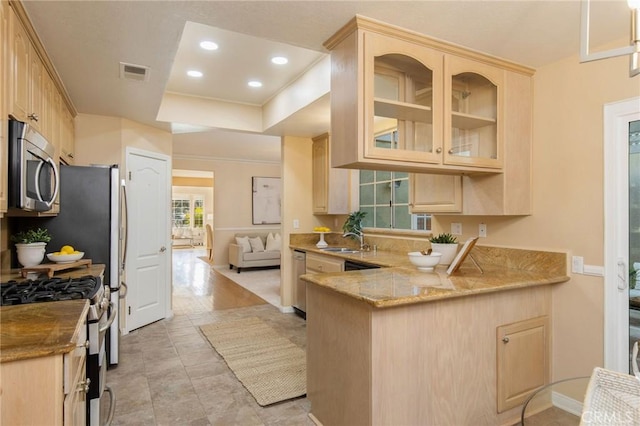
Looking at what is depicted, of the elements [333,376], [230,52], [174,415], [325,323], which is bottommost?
[174,415]

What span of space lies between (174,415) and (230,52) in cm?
283

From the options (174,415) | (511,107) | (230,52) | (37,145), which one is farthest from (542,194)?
(37,145)

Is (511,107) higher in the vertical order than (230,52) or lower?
lower

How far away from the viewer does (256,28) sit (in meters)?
2.05

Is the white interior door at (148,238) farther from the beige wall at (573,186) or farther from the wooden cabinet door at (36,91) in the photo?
the beige wall at (573,186)

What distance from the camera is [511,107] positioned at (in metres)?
2.57

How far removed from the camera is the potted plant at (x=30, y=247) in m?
2.51

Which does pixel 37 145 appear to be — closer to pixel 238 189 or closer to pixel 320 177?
pixel 320 177

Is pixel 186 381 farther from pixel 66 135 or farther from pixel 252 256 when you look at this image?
pixel 252 256

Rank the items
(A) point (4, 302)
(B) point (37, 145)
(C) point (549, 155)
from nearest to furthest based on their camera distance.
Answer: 1. (A) point (4, 302)
2. (B) point (37, 145)
3. (C) point (549, 155)

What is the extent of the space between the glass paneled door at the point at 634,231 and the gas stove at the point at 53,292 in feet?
10.0

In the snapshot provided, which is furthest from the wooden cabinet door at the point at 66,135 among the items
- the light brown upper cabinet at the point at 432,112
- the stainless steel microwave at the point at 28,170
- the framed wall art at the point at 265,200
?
the framed wall art at the point at 265,200

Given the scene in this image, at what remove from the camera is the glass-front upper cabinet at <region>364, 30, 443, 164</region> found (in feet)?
6.70

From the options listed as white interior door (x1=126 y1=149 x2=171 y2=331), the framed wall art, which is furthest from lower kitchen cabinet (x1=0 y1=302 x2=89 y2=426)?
the framed wall art
